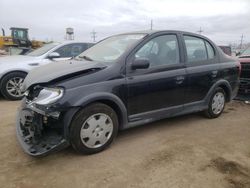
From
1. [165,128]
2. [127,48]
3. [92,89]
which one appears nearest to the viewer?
[92,89]

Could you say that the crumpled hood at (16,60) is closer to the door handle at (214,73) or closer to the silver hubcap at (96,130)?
the silver hubcap at (96,130)

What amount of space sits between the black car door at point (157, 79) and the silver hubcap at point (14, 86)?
3.95 m

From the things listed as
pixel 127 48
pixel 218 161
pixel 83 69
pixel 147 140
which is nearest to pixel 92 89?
pixel 83 69

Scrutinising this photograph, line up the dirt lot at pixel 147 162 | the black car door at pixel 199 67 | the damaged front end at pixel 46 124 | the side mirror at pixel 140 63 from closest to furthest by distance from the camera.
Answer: the dirt lot at pixel 147 162, the damaged front end at pixel 46 124, the side mirror at pixel 140 63, the black car door at pixel 199 67

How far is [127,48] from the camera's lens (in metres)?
3.65

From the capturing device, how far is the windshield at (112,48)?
12.2ft

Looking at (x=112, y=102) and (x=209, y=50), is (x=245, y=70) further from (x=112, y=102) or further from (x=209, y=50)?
(x=112, y=102)

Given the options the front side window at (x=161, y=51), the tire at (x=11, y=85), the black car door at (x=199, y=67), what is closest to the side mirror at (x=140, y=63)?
the front side window at (x=161, y=51)

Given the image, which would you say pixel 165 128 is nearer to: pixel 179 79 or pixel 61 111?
pixel 179 79

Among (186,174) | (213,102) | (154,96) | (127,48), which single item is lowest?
(186,174)

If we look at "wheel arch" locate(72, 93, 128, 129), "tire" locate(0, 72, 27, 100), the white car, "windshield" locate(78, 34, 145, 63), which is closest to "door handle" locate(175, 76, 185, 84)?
"windshield" locate(78, 34, 145, 63)

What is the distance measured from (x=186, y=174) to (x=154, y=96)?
4.34 ft

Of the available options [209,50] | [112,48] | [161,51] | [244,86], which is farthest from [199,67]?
[244,86]

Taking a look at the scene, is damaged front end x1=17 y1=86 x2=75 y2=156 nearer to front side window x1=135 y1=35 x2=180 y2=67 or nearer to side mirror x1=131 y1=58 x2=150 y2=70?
side mirror x1=131 y1=58 x2=150 y2=70
